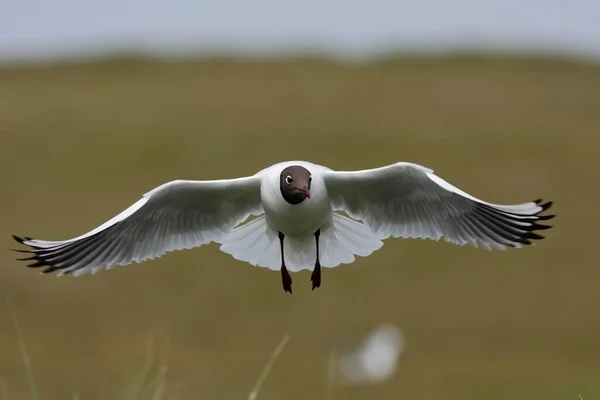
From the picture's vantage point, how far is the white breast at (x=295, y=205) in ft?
19.5

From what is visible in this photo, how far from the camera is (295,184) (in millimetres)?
5746

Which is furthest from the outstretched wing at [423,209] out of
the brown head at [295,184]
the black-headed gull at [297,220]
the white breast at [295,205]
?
the brown head at [295,184]

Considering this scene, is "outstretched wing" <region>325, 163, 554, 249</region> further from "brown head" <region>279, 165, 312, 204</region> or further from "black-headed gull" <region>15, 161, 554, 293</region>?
"brown head" <region>279, 165, 312, 204</region>

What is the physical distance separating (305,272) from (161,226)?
12.3 meters


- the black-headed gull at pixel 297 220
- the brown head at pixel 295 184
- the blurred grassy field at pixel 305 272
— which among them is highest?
the brown head at pixel 295 184

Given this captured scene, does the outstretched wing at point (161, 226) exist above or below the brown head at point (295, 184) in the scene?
below

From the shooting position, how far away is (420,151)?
21906 millimetres

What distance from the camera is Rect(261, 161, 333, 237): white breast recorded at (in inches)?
234

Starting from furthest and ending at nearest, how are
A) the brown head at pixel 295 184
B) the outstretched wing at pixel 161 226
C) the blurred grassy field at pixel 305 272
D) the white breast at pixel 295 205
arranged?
the blurred grassy field at pixel 305 272 < the outstretched wing at pixel 161 226 < the white breast at pixel 295 205 < the brown head at pixel 295 184

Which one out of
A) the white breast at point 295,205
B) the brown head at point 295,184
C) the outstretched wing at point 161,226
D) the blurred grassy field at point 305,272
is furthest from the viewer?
the blurred grassy field at point 305,272

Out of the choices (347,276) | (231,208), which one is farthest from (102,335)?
(231,208)

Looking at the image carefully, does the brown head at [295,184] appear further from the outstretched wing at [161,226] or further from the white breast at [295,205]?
the outstretched wing at [161,226]

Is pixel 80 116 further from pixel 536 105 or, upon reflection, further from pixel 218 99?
pixel 536 105

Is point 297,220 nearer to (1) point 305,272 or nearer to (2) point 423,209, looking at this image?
(2) point 423,209
